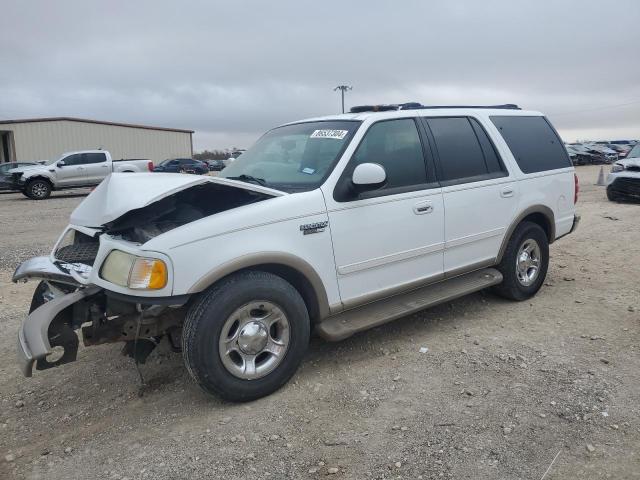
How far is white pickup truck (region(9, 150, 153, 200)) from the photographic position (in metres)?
19.7

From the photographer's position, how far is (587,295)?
17.8 ft

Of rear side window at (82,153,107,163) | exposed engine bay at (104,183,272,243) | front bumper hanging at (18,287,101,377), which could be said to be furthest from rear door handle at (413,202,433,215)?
rear side window at (82,153,107,163)

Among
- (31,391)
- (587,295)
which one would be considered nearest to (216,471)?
(31,391)

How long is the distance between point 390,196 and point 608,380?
1.98m

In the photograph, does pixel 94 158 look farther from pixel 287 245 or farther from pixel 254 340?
pixel 254 340

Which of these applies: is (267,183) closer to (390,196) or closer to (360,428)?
(390,196)

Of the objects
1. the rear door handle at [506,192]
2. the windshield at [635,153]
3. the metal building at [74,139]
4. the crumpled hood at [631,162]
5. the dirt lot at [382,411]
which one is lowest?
the dirt lot at [382,411]

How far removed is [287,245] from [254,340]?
2.13 feet

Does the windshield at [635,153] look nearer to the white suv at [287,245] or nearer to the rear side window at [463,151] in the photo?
the white suv at [287,245]

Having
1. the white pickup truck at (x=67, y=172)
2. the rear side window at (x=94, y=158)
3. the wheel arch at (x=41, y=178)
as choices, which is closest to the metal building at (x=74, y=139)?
the white pickup truck at (x=67, y=172)

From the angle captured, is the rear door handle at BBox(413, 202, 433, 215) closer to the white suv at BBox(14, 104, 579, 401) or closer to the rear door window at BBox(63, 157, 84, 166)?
the white suv at BBox(14, 104, 579, 401)

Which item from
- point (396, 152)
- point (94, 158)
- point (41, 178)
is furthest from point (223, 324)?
point (94, 158)

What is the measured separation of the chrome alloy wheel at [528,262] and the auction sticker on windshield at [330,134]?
7.57 feet

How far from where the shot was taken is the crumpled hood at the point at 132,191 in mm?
3191
